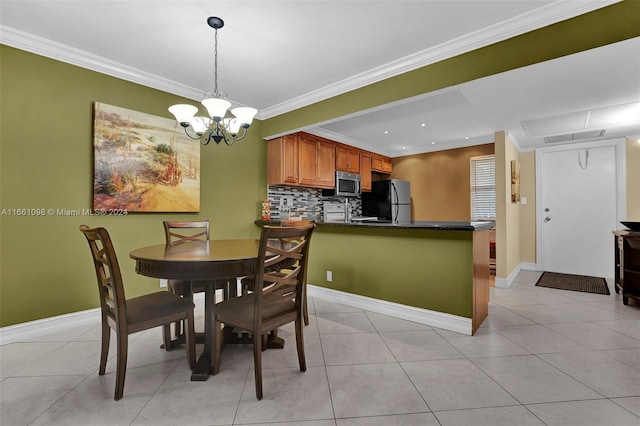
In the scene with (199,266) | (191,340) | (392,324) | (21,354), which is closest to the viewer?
(199,266)

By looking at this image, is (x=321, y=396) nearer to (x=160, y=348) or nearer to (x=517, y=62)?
(x=160, y=348)

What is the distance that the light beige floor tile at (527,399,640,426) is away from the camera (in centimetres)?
141

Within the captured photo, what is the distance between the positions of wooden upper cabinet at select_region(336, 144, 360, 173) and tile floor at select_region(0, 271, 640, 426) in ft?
10.2

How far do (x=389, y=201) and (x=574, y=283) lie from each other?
2.97 metres

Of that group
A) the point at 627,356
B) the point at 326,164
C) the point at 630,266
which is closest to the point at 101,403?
the point at 627,356

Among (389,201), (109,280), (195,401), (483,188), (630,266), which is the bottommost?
(195,401)

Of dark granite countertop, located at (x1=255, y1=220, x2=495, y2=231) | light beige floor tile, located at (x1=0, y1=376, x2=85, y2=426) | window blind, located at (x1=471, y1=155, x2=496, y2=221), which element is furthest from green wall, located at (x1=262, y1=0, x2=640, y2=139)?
window blind, located at (x1=471, y1=155, x2=496, y2=221)

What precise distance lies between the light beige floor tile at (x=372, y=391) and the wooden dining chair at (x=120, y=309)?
0.95 meters

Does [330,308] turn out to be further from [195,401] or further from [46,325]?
[46,325]

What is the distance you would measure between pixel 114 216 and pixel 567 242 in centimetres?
630

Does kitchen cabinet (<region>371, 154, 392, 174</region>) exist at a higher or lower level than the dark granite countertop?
higher

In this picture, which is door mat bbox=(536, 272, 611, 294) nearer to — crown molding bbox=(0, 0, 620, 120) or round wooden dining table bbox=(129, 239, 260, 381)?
crown molding bbox=(0, 0, 620, 120)

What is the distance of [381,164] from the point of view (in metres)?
6.21

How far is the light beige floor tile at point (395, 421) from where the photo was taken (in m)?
1.41
